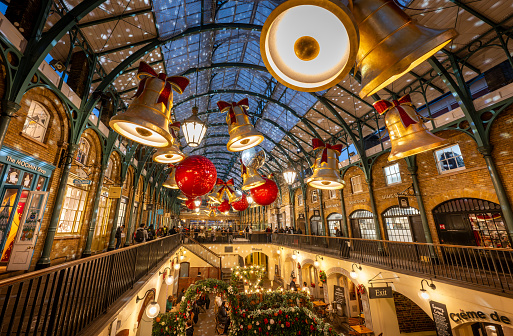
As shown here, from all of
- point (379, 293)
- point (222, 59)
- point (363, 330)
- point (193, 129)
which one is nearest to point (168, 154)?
point (193, 129)

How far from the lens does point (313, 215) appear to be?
714 inches

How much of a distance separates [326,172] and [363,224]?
11.4 m

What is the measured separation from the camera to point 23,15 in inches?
208

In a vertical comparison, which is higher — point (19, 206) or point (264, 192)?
point (264, 192)

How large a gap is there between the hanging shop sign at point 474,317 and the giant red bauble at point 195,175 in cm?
760

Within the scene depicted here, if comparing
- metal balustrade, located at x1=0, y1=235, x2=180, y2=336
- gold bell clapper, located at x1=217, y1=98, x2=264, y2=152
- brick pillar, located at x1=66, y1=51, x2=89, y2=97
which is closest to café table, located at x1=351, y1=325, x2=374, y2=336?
metal balustrade, located at x1=0, y1=235, x2=180, y2=336

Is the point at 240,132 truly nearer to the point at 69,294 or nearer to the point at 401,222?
the point at 69,294

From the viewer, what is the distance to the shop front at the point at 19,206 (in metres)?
5.21

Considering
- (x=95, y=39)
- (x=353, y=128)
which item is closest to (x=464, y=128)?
(x=353, y=128)

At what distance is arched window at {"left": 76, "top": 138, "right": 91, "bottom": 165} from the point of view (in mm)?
8000

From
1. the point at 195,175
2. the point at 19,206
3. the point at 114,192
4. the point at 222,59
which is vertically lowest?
the point at 19,206

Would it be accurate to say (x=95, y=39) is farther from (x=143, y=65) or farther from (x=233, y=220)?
(x=233, y=220)

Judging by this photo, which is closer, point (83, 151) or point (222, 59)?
point (83, 151)

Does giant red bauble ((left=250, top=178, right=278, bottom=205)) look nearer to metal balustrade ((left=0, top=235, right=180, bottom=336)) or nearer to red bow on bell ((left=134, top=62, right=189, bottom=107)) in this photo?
red bow on bell ((left=134, top=62, right=189, bottom=107))
